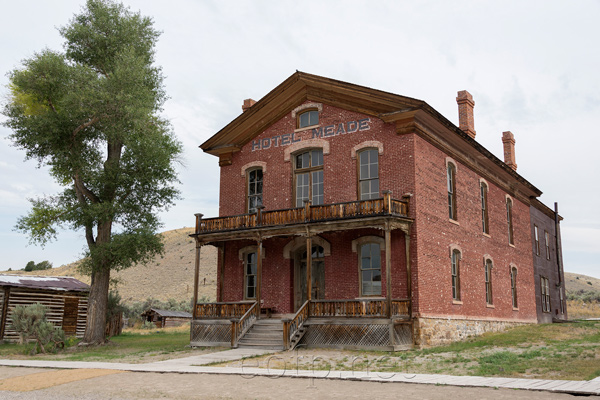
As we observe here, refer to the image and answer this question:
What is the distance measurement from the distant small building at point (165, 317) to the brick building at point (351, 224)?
17611 mm

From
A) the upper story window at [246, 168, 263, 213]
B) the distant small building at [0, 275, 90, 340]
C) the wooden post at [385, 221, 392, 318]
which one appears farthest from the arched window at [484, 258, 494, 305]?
the distant small building at [0, 275, 90, 340]

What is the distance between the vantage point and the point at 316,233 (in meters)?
20.0

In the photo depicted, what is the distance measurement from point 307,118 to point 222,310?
8587 millimetres

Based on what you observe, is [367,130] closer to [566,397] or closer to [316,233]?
[316,233]

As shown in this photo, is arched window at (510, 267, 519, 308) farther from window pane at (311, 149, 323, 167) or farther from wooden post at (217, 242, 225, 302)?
wooden post at (217, 242, 225, 302)

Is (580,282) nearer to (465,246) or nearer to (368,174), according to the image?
(465,246)

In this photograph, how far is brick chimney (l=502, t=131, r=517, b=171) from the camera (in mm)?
33688

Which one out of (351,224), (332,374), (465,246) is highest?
(351,224)

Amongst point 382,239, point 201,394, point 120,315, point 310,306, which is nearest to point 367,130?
point 382,239

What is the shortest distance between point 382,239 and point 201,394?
11478 millimetres

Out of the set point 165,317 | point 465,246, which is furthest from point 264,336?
Answer: point 165,317

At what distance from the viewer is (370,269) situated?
67.7 feet

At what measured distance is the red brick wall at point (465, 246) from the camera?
66.6 feet

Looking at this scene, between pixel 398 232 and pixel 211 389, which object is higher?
pixel 398 232
